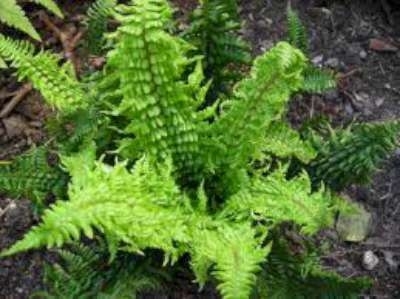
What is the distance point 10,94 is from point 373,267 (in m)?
2.02

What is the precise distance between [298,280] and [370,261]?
0.59 metres

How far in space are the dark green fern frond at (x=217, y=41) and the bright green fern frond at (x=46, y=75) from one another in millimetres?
576

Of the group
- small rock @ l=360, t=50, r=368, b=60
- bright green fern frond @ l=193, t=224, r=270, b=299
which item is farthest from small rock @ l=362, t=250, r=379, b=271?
small rock @ l=360, t=50, r=368, b=60

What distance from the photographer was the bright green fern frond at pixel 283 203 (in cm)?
279

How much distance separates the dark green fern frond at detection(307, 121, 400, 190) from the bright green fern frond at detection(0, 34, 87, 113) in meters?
1.05

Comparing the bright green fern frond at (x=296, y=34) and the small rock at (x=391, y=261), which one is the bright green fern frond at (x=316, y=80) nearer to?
the bright green fern frond at (x=296, y=34)

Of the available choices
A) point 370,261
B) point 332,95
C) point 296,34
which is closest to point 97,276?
point 370,261

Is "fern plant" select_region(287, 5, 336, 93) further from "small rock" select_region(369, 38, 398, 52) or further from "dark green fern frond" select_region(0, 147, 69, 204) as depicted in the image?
"dark green fern frond" select_region(0, 147, 69, 204)

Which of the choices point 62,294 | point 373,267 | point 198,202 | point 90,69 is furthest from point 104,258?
point 373,267

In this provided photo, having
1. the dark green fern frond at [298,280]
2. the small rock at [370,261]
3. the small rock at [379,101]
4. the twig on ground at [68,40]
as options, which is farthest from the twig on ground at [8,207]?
the small rock at [379,101]

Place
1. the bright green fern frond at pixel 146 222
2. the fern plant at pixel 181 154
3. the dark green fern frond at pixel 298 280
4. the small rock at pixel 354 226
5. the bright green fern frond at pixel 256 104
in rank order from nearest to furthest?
the bright green fern frond at pixel 146 222
the fern plant at pixel 181 154
the bright green fern frond at pixel 256 104
the dark green fern frond at pixel 298 280
the small rock at pixel 354 226

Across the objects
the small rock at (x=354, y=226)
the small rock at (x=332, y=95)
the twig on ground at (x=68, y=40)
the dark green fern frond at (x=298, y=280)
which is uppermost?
the twig on ground at (x=68, y=40)

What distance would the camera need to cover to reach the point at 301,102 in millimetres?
3846

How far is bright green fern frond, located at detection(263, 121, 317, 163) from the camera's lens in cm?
304
